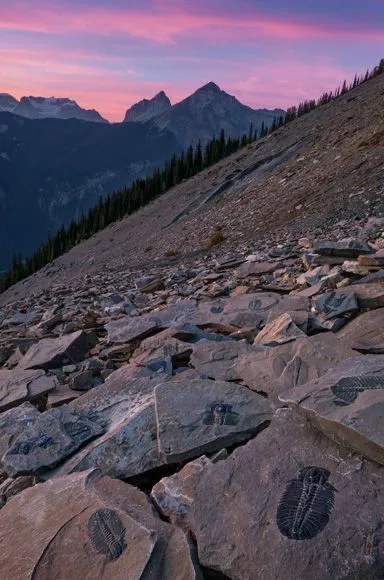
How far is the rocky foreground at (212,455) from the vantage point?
3.25 metres

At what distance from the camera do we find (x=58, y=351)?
27.6 ft

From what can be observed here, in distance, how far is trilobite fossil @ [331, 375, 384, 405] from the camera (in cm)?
399

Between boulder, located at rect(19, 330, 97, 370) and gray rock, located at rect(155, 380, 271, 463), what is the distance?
346 cm

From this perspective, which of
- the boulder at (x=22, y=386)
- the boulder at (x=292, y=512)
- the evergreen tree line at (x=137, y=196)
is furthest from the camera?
the evergreen tree line at (x=137, y=196)

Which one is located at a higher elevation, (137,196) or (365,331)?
(365,331)

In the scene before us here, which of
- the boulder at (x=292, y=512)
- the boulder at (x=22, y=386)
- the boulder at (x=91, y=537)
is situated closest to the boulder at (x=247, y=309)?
the boulder at (x=22, y=386)

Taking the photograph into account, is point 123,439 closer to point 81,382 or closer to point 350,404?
point 350,404

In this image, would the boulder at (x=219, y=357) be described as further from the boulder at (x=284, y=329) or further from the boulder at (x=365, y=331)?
the boulder at (x=365, y=331)

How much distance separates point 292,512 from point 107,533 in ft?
3.97

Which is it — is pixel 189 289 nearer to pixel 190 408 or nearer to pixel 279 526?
pixel 190 408

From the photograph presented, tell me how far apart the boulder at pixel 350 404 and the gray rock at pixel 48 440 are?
198cm

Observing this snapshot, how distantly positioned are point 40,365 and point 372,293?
16.0 ft

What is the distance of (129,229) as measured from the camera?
48.2 meters

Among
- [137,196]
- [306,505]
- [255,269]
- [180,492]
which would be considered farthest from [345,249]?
[137,196]
